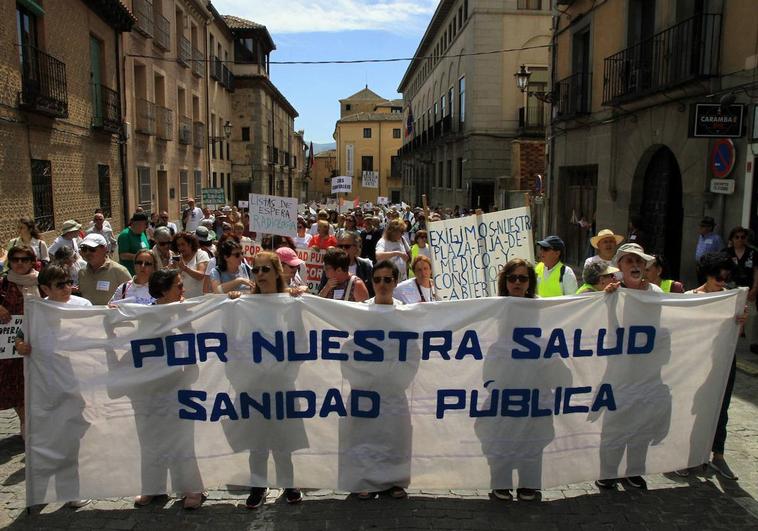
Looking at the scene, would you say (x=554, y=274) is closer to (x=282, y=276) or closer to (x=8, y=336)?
(x=282, y=276)

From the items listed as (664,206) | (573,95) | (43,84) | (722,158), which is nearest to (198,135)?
(43,84)

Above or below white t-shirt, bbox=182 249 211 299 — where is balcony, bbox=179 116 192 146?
above

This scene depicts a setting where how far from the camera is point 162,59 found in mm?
22766

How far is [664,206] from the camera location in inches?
522

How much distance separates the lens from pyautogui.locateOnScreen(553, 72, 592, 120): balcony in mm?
16250

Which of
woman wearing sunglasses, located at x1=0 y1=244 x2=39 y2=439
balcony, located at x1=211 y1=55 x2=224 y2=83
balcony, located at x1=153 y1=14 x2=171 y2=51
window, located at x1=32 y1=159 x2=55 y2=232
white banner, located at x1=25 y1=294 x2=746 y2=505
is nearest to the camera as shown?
white banner, located at x1=25 y1=294 x2=746 y2=505

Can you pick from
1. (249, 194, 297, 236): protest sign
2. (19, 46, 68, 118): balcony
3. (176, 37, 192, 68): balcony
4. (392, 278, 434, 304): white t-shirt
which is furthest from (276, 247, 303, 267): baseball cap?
(176, 37, 192, 68): balcony

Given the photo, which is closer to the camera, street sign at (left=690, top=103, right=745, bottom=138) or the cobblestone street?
the cobblestone street

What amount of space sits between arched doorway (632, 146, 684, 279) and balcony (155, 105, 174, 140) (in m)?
16.2

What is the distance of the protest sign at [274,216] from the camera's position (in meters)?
8.83

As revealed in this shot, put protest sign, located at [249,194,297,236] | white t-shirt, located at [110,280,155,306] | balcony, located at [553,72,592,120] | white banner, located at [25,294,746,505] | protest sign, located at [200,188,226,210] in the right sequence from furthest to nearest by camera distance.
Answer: protest sign, located at [200,188,226,210], balcony, located at [553,72,592,120], protest sign, located at [249,194,297,236], white t-shirt, located at [110,280,155,306], white banner, located at [25,294,746,505]

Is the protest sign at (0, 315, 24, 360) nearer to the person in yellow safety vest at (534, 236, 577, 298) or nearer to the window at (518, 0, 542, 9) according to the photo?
the person in yellow safety vest at (534, 236, 577, 298)

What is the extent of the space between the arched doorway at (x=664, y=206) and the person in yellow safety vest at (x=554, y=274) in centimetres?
799

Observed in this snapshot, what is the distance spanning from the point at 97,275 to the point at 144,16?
17938mm
